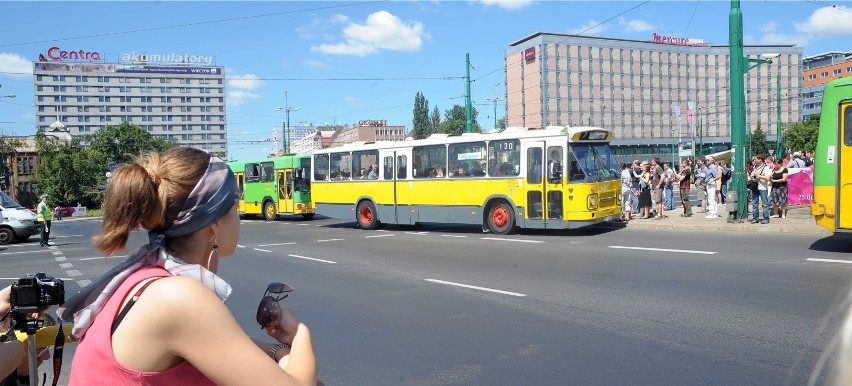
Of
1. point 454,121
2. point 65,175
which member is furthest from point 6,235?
point 454,121

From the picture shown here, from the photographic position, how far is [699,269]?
10547mm

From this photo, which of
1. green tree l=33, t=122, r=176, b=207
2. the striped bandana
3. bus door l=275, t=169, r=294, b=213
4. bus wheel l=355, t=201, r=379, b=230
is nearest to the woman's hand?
the striped bandana

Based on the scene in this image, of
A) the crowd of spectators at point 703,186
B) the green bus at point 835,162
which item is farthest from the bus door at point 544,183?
the green bus at point 835,162

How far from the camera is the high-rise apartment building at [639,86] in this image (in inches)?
3752

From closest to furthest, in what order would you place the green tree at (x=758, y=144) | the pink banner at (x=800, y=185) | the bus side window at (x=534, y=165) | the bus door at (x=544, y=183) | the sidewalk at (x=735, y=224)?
1. the sidewalk at (x=735, y=224)
2. the bus door at (x=544, y=183)
3. the bus side window at (x=534, y=165)
4. the pink banner at (x=800, y=185)
5. the green tree at (x=758, y=144)

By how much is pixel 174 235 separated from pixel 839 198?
43.1ft

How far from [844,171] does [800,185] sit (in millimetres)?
6741

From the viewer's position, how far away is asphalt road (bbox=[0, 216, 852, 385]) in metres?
5.53

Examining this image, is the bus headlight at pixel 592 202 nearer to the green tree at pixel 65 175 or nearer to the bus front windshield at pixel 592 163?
the bus front windshield at pixel 592 163

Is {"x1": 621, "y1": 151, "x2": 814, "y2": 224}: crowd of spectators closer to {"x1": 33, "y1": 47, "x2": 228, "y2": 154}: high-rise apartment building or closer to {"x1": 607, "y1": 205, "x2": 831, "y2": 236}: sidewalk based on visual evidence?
{"x1": 607, "y1": 205, "x2": 831, "y2": 236}: sidewalk

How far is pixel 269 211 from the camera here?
104ft

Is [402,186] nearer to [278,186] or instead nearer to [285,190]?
[285,190]

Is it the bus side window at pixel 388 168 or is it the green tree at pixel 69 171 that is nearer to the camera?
the bus side window at pixel 388 168

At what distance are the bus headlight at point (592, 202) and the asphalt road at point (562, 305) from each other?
142cm
